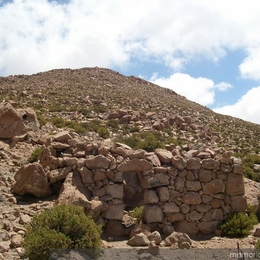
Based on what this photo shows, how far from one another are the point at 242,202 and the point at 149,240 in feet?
11.5

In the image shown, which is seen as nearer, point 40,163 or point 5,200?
point 5,200

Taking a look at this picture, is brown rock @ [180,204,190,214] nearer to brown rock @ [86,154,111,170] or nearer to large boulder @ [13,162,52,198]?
brown rock @ [86,154,111,170]

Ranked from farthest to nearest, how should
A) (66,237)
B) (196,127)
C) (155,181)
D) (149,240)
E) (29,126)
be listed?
(196,127)
(29,126)
(155,181)
(149,240)
(66,237)

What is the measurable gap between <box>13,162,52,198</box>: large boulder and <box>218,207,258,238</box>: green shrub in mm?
5334

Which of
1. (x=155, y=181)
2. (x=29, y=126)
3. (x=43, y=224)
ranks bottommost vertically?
(x=43, y=224)

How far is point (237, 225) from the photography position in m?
10.3

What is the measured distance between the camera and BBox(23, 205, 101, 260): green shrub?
267 inches

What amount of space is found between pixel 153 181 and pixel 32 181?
3.50 meters

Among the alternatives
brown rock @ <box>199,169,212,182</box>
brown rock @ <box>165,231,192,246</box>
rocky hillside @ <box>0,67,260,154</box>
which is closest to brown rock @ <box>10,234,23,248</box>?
brown rock @ <box>165,231,192,246</box>

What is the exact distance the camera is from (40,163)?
36.4ft

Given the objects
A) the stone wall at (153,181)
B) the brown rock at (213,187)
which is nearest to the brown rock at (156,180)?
the stone wall at (153,181)

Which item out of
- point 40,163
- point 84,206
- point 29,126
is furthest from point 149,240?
point 29,126

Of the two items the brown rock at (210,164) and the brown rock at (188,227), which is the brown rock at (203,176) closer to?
the brown rock at (210,164)

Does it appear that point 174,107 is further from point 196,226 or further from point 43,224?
point 43,224
